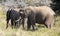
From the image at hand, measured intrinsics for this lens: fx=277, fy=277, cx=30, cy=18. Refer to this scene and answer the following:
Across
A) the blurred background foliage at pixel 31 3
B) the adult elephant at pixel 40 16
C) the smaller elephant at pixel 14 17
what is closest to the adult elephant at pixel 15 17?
the smaller elephant at pixel 14 17

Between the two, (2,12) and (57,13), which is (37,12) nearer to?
(57,13)

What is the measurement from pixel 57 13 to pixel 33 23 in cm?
405

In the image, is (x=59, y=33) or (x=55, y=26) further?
(x=55, y=26)

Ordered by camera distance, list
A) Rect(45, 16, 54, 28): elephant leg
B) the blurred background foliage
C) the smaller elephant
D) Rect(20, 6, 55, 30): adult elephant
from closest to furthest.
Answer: the smaller elephant < Rect(20, 6, 55, 30): adult elephant < Rect(45, 16, 54, 28): elephant leg < the blurred background foliage

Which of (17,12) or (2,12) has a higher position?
(17,12)

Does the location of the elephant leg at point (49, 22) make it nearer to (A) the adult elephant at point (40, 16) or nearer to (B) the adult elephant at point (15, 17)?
(A) the adult elephant at point (40, 16)

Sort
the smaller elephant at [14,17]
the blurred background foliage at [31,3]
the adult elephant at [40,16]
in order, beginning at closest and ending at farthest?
the smaller elephant at [14,17]
the adult elephant at [40,16]
the blurred background foliage at [31,3]

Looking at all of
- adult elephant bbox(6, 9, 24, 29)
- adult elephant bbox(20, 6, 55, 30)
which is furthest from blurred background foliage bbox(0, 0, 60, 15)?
adult elephant bbox(6, 9, 24, 29)

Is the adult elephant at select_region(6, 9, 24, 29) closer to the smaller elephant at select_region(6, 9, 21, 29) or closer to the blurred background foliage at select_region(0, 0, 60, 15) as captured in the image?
the smaller elephant at select_region(6, 9, 21, 29)

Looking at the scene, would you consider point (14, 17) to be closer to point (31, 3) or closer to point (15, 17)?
point (15, 17)

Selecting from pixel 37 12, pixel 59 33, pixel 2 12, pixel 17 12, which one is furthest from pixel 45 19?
pixel 2 12

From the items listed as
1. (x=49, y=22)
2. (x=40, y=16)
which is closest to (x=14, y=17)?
(x=40, y=16)

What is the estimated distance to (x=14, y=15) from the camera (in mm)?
14000

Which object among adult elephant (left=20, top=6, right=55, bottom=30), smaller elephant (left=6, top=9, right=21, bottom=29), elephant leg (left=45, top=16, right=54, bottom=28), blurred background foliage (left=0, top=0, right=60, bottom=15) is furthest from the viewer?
blurred background foliage (left=0, top=0, right=60, bottom=15)
